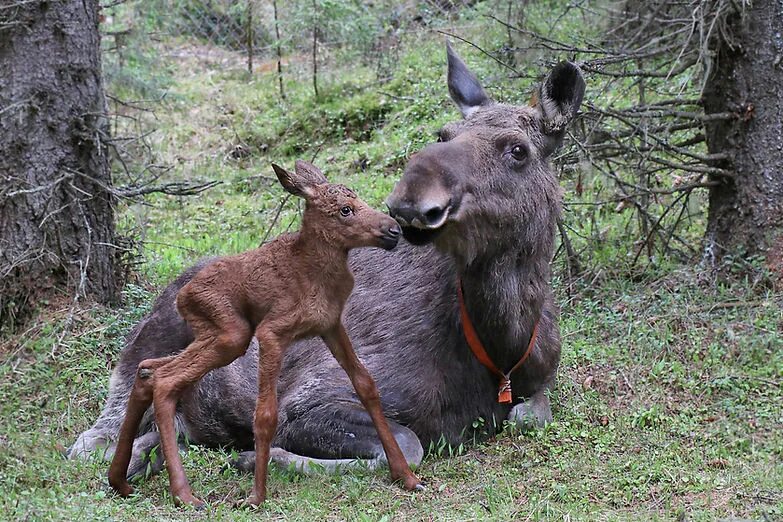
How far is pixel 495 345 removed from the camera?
6.27 meters

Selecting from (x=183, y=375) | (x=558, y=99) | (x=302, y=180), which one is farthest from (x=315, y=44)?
(x=183, y=375)

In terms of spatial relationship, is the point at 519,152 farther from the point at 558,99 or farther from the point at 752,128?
the point at 752,128

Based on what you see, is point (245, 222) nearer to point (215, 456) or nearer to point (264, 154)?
point (264, 154)

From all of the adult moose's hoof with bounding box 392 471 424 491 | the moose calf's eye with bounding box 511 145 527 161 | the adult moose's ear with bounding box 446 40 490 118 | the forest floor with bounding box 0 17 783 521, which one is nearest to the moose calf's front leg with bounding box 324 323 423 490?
the adult moose's hoof with bounding box 392 471 424 491

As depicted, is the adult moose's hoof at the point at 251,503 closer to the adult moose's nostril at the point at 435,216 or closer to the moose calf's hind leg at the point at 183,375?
the moose calf's hind leg at the point at 183,375

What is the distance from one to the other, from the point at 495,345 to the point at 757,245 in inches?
126

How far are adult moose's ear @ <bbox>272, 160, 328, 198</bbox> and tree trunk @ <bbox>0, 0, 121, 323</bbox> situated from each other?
3118mm

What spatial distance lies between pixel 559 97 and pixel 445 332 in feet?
5.40

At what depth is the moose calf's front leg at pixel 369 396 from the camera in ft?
17.7

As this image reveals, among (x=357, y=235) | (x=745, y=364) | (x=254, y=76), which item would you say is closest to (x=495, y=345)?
(x=357, y=235)

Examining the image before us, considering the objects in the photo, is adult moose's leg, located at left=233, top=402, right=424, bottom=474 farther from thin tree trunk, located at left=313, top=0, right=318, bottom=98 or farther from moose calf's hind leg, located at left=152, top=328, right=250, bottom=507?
thin tree trunk, located at left=313, top=0, right=318, bottom=98

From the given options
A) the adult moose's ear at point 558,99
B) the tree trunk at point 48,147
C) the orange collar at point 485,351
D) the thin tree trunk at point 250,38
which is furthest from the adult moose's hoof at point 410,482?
the thin tree trunk at point 250,38

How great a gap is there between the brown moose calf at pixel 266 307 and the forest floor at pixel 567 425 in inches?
13.9

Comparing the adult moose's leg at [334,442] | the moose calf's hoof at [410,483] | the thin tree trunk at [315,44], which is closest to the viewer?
the moose calf's hoof at [410,483]
